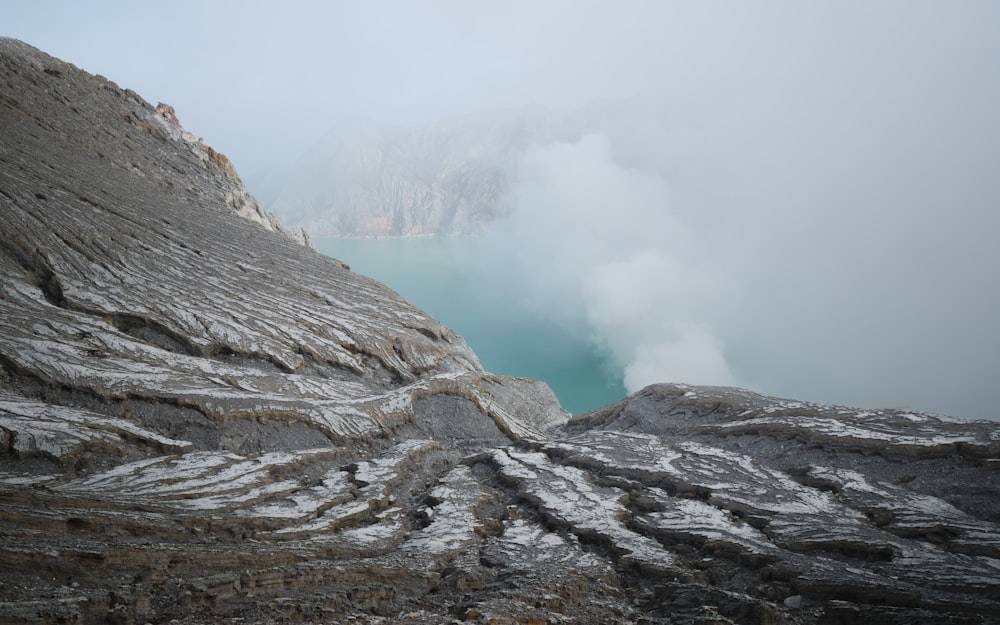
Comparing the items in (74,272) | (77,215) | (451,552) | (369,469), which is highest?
(77,215)

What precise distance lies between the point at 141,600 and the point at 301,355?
848 cm

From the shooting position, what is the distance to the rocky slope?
619cm

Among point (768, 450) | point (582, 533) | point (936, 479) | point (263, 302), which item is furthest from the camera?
point (263, 302)

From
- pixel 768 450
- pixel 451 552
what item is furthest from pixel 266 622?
pixel 768 450

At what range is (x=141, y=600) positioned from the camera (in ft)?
17.7

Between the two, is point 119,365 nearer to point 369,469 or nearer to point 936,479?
point 369,469

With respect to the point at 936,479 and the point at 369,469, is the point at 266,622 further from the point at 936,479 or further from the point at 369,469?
the point at 936,479

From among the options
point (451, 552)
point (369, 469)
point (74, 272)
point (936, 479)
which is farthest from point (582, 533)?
point (74, 272)

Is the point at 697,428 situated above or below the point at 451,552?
above

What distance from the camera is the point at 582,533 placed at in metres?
8.38

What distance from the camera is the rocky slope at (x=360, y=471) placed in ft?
20.3

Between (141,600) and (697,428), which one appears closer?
(141,600)

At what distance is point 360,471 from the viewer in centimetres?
1035

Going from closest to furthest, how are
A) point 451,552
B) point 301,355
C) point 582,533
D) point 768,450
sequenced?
1. point 451,552
2. point 582,533
3. point 768,450
4. point 301,355
